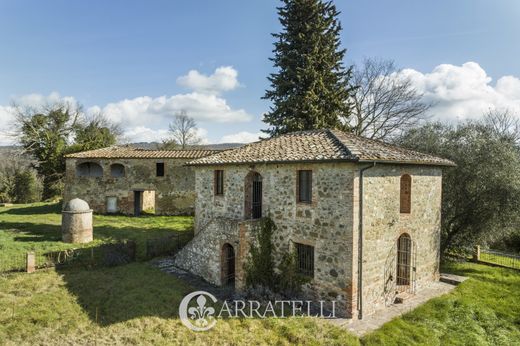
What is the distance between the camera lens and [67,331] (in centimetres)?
835

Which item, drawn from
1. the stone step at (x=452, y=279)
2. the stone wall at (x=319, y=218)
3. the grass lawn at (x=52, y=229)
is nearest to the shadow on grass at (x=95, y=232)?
the grass lawn at (x=52, y=229)

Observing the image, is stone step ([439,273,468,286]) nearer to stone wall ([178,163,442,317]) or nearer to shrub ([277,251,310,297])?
stone wall ([178,163,442,317])

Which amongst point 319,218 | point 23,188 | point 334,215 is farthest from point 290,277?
point 23,188

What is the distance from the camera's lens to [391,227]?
1066 centimetres

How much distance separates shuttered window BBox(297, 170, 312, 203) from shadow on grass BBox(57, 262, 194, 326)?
209 inches

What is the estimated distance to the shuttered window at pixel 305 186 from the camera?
10.6 meters

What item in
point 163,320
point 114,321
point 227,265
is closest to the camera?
point 114,321

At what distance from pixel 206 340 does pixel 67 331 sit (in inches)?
148

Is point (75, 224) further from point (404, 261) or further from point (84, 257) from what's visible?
point (404, 261)

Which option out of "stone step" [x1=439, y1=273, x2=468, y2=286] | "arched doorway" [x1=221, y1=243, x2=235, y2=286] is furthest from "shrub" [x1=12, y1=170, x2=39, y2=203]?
"stone step" [x1=439, y1=273, x2=468, y2=286]

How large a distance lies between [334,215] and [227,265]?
5213 mm

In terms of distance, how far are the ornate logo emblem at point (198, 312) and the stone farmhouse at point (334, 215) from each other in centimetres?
133

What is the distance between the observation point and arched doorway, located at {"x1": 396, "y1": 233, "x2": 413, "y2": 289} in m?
11.5

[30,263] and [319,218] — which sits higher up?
[319,218]
